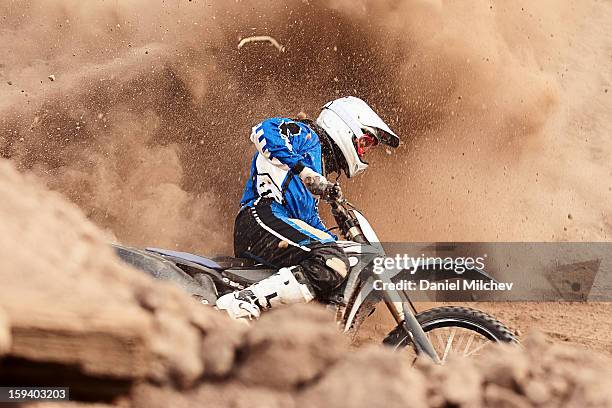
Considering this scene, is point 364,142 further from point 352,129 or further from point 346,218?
point 346,218

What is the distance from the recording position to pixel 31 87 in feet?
24.8

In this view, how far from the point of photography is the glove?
422 cm

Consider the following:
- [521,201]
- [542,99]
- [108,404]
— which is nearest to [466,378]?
[108,404]

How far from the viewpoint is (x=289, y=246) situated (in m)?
4.27

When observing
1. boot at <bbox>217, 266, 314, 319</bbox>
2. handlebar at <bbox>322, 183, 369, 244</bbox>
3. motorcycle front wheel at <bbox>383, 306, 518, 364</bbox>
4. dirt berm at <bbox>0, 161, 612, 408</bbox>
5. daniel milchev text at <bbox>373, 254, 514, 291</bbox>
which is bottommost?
dirt berm at <bbox>0, 161, 612, 408</bbox>

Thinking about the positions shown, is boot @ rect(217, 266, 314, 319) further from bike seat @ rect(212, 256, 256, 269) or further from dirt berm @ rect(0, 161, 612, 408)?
dirt berm @ rect(0, 161, 612, 408)

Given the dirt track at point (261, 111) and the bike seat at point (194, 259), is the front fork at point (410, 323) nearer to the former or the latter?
the bike seat at point (194, 259)

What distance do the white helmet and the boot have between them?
82cm

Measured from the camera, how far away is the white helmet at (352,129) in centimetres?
464

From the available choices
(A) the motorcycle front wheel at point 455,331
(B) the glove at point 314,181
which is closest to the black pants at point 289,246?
(B) the glove at point 314,181

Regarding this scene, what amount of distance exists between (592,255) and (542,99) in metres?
1.70

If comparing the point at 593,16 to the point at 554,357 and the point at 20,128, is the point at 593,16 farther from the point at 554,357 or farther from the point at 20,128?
the point at 554,357

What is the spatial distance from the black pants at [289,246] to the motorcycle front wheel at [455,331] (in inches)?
16.8

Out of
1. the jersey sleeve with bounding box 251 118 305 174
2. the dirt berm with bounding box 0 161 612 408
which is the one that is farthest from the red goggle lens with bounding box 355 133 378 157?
the dirt berm with bounding box 0 161 612 408
